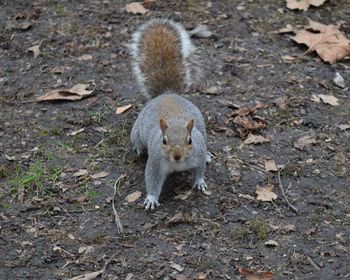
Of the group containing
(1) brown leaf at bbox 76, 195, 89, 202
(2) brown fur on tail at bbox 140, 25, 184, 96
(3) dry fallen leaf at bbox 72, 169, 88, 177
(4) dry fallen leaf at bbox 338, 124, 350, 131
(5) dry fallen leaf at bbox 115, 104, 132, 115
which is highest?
(2) brown fur on tail at bbox 140, 25, 184, 96

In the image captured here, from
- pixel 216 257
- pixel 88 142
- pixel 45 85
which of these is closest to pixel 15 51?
pixel 45 85

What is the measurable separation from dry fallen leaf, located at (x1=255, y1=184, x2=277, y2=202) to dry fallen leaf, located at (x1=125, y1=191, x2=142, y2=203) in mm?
617

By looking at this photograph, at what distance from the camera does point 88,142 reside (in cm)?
397

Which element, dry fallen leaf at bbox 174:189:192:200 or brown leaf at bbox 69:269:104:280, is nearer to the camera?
brown leaf at bbox 69:269:104:280

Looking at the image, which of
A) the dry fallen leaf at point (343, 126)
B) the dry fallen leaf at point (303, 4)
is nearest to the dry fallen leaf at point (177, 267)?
the dry fallen leaf at point (343, 126)

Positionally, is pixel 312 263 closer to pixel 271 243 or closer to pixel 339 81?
pixel 271 243

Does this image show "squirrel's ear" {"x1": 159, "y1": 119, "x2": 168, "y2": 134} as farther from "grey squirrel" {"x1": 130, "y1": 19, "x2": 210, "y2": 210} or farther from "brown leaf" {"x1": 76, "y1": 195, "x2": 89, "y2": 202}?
"brown leaf" {"x1": 76, "y1": 195, "x2": 89, "y2": 202}

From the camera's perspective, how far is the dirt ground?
313cm

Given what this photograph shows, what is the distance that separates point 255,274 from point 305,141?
121cm

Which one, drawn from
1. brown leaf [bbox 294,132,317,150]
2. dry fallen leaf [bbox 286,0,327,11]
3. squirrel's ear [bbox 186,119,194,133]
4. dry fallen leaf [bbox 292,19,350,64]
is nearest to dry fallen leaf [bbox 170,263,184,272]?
squirrel's ear [bbox 186,119,194,133]

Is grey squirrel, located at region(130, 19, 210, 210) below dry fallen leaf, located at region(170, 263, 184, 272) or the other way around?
the other way around

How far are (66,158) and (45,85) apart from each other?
868 millimetres

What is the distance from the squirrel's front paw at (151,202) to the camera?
3.39 meters

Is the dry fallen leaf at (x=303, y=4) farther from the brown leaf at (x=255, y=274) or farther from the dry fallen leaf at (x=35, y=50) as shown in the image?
the brown leaf at (x=255, y=274)
